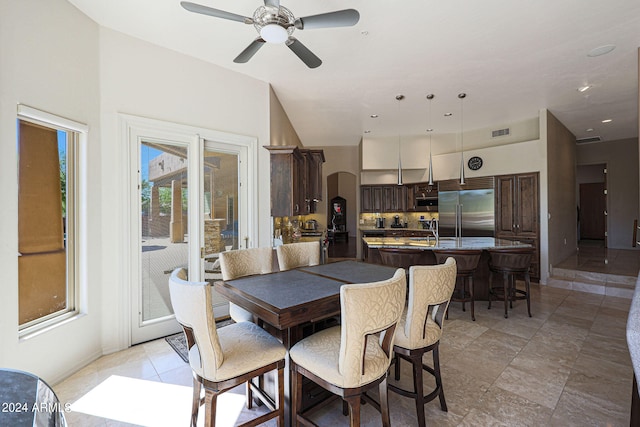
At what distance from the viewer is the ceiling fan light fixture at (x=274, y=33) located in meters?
2.07

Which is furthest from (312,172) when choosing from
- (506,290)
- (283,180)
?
(506,290)

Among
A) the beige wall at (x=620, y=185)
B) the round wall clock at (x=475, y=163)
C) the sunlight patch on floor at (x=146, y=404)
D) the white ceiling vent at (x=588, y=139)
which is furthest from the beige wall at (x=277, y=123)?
the beige wall at (x=620, y=185)

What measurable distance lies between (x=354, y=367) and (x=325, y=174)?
301 inches

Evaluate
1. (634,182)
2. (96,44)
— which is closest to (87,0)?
(96,44)

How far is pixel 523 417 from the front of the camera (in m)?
1.95

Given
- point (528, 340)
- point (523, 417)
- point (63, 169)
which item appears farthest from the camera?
point (528, 340)

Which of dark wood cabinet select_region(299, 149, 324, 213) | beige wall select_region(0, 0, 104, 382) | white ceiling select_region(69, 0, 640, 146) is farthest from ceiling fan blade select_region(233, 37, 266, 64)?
dark wood cabinet select_region(299, 149, 324, 213)

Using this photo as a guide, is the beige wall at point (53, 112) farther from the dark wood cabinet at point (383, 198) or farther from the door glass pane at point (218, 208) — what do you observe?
the dark wood cabinet at point (383, 198)

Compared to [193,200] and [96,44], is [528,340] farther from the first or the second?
[96,44]

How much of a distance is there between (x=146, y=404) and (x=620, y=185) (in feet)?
38.0

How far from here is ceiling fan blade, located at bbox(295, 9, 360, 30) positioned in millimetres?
2049

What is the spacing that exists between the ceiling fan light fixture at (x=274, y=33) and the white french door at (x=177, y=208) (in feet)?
5.72

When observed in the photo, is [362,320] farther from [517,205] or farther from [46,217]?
[517,205]

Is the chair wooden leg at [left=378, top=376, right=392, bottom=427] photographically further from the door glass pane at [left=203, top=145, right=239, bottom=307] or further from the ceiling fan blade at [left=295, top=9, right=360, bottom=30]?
the door glass pane at [left=203, top=145, right=239, bottom=307]
